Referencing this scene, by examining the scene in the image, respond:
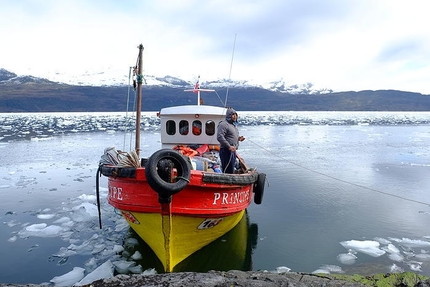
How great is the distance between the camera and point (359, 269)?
705 centimetres

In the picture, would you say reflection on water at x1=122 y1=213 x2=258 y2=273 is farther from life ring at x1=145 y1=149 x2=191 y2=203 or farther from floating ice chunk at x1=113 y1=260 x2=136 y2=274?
life ring at x1=145 y1=149 x2=191 y2=203

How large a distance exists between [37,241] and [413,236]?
29.9 feet

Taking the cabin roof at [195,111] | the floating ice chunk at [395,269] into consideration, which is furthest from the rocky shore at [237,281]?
the cabin roof at [195,111]

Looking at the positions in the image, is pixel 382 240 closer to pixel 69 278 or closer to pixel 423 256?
pixel 423 256

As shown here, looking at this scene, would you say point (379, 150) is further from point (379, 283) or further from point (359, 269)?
point (379, 283)

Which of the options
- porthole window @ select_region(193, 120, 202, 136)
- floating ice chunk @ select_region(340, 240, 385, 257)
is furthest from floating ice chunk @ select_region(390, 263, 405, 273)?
porthole window @ select_region(193, 120, 202, 136)

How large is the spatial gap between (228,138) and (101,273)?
3.68m

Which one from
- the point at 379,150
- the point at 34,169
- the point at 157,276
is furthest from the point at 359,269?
the point at 379,150

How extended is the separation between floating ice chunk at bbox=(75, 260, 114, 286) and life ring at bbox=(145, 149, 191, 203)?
72.6 inches

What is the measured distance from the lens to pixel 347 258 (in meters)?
7.53

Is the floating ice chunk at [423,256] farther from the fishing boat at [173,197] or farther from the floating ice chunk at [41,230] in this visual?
the floating ice chunk at [41,230]

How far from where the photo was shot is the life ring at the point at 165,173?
5828 millimetres

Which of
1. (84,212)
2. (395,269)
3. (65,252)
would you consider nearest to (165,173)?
(65,252)

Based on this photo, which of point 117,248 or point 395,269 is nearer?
point 395,269
